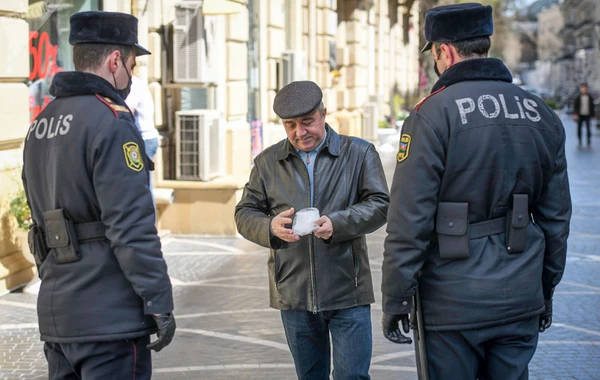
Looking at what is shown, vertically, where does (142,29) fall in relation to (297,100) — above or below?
above

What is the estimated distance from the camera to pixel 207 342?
7629 millimetres

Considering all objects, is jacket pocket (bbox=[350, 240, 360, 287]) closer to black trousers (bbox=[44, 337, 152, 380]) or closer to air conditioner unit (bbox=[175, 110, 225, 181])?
black trousers (bbox=[44, 337, 152, 380])

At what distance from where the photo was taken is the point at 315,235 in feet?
15.2

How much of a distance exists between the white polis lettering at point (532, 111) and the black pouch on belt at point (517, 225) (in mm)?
324

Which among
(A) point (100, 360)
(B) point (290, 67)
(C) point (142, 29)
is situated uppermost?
(C) point (142, 29)

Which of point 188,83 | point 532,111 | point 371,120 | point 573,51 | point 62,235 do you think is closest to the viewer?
point 62,235

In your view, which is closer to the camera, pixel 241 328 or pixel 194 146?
pixel 241 328

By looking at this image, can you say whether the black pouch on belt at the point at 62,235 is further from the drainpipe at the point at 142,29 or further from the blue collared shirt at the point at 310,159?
the drainpipe at the point at 142,29

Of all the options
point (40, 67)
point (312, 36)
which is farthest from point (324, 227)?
point (312, 36)

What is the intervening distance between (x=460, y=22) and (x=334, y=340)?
1.58 meters

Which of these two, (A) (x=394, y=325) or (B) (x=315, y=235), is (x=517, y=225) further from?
(B) (x=315, y=235)

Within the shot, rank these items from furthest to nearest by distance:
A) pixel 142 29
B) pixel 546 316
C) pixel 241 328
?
1. pixel 142 29
2. pixel 241 328
3. pixel 546 316

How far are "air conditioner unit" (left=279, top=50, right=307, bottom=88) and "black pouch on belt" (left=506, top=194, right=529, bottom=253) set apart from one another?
13560 millimetres

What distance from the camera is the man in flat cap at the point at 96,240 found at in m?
3.99
